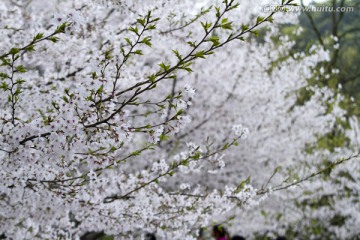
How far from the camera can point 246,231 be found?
38.1 ft

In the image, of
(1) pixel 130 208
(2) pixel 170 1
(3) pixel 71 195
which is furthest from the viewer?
(2) pixel 170 1

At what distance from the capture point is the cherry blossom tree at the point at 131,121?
2.61 m

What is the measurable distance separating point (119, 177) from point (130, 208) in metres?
0.77

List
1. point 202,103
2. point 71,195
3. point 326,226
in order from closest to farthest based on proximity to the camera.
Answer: point 71,195
point 202,103
point 326,226

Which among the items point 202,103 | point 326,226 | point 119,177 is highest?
point 202,103

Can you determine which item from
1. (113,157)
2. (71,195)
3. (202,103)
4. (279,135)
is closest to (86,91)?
(113,157)

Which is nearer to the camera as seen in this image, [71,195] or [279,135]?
[71,195]

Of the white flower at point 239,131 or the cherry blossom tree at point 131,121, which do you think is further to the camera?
the white flower at point 239,131

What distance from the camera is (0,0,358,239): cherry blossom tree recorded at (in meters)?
2.61

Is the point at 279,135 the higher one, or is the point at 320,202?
the point at 279,135

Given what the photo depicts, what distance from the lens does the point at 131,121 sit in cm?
289

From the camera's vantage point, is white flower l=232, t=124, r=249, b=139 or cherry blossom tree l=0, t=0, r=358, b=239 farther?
white flower l=232, t=124, r=249, b=139

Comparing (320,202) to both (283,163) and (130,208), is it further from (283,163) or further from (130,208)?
(130,208)

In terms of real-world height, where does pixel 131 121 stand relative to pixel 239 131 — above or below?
below
